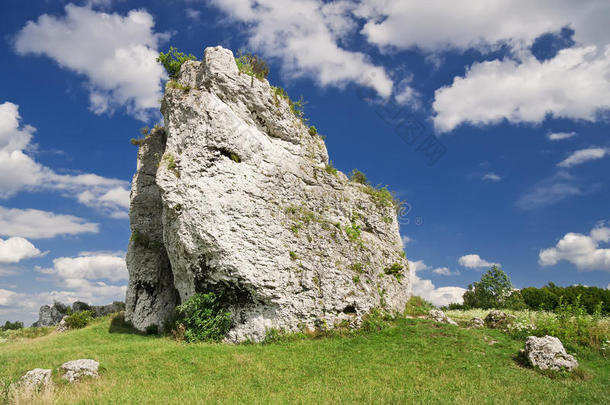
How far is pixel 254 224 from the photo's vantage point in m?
20.1

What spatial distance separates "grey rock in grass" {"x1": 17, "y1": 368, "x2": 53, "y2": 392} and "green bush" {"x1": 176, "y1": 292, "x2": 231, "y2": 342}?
24.3 feet

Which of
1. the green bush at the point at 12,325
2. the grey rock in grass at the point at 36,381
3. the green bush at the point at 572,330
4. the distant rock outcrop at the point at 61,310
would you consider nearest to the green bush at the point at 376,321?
the green bush at the point at 572,330

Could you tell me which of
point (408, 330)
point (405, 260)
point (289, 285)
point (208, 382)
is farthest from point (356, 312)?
point (208, 382)

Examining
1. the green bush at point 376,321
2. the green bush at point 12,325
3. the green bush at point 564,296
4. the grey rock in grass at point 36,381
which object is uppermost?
the green bush at point 564,296

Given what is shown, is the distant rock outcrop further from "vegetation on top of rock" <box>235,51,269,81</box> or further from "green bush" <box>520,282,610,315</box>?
"green bush" <box>520,282,610,315</box>

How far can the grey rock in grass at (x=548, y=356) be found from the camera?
45.1 feet

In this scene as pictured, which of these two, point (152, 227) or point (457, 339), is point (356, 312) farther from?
point (152, 227)

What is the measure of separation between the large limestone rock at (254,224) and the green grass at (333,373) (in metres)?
2.84

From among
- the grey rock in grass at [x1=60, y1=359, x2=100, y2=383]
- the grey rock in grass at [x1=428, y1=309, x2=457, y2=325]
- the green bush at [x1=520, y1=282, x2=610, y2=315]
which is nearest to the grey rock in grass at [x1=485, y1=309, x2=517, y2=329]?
the grey rock in grass at [x1=428, y1=309, x2=457, y2=325]

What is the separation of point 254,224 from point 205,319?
5.82m

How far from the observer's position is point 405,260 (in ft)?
86.7

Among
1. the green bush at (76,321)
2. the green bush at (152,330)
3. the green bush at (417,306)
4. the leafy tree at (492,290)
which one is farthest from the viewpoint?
the leafy tree at (492,290)

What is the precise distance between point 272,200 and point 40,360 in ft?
43.4

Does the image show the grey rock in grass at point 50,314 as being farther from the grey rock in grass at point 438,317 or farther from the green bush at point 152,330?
the grey rock in grass at point 438,317
